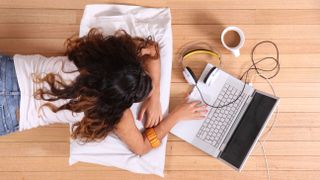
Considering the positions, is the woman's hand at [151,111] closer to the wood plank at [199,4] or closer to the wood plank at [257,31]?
the wood plank at [257,31]

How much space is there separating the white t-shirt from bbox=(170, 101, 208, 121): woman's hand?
1.15 feet

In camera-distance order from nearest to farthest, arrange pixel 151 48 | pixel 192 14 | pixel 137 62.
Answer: pixel 137 62 → pixel 151 48 → pixel 192 14

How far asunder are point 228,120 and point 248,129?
8cm

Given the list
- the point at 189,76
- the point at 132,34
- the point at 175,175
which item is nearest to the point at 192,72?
the point at 189,76

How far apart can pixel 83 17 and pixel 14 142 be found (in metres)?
0.54

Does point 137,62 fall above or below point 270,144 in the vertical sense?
above

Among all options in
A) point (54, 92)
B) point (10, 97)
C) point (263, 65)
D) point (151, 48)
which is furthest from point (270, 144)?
point (10, 97)

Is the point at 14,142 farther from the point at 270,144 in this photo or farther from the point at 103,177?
the point at 270,144

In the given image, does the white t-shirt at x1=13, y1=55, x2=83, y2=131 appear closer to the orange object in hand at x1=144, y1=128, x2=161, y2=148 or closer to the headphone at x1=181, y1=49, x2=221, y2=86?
the orange object in hand at x1=144, y1=128, x2=161, y2=148

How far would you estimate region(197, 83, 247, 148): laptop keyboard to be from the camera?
1138 mm

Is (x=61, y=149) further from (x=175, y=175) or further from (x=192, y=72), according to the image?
(x=192, y=72)

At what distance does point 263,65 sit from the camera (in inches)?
47.7

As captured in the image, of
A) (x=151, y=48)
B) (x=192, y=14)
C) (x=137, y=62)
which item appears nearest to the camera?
(x=137, y=62)

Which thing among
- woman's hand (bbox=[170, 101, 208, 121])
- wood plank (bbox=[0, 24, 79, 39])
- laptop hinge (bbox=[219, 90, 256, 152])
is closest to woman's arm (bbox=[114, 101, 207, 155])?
woman's hand (bbox=[170, 101, 208, 121])
